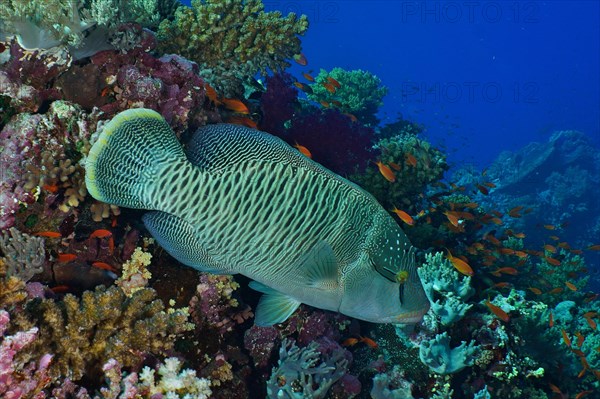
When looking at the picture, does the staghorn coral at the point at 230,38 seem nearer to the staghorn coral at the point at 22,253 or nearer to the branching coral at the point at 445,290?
the staghorn coral at the point at 22,253

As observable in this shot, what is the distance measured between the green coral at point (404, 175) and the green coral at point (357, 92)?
4.52 m

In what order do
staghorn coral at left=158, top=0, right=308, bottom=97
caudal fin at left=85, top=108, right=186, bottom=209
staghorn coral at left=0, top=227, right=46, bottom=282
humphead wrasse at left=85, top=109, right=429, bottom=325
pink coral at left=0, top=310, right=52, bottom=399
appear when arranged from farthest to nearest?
staghorn coral at left=158, top=0, right=308, bottom=97 → staghorn coral at left=0, top=227, right=46, bottom=282 → humphead wrasse at left=85, top=109, right=429, bottom=325 → caudal fin at left=85, top=108, right=186, bottom=209 → pink coral at left=0, top=310, right=52, bottom=399

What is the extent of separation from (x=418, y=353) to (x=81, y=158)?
4119 millimetres

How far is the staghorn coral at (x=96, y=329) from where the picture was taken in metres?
2.78

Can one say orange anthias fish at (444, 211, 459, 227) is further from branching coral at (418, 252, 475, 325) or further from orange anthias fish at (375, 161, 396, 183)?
branching coral at (418, 252, 475, 325)

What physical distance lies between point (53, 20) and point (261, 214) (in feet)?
10.4

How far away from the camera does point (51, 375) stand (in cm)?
263

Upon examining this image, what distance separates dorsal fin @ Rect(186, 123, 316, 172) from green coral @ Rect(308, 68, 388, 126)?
9.74 meters

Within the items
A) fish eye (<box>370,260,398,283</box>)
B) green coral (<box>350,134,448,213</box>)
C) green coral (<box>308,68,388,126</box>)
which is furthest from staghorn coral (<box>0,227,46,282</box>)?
green coral (<box>308,68,388,126</box>)

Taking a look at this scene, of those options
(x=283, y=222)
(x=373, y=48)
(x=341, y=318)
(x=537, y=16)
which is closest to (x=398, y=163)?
(x=341, y=318)

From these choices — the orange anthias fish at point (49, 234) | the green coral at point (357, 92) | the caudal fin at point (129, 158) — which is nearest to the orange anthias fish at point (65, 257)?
the orange anthias fish at point (49, 234)

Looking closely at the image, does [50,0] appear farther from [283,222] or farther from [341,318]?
[341,318]

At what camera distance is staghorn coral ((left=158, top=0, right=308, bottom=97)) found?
20.4 feet

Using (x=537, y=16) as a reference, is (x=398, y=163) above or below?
below
